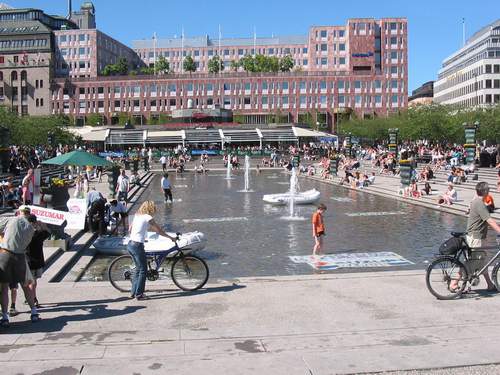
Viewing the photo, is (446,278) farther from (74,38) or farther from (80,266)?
(74,38)

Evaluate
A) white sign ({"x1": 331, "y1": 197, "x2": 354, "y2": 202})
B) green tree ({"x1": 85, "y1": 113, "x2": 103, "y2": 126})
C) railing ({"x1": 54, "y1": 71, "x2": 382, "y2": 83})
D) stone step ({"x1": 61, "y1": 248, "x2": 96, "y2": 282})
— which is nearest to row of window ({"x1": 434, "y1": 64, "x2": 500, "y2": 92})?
railing ({"x1": 54, "y1": 71, "x2": 382, "y2": 83})

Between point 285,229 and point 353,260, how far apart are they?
18.8 ft

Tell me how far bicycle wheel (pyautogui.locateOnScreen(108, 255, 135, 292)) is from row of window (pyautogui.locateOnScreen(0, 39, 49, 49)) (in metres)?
135

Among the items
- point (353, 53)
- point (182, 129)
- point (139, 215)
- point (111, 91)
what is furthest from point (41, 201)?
point (353, 53)

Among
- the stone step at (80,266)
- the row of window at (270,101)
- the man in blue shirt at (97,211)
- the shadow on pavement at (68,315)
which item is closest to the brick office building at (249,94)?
the row of window at (270,101)

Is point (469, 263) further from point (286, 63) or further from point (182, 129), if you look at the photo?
point (286, 63)

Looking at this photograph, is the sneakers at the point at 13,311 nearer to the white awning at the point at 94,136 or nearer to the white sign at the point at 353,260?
the white sign at the point at 353,260

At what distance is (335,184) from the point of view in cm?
4256

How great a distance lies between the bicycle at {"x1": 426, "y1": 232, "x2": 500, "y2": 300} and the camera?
34.0 feet

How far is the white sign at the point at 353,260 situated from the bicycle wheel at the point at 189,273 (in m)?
3.58

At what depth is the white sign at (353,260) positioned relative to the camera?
14320mm

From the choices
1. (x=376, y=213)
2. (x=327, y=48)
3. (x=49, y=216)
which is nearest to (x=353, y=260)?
(x=49, y=216)

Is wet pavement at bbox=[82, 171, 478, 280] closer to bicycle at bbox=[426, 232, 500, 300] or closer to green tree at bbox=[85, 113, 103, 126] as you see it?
bicycle at bbox=[426, 232, 500, 300]

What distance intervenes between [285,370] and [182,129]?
103m
